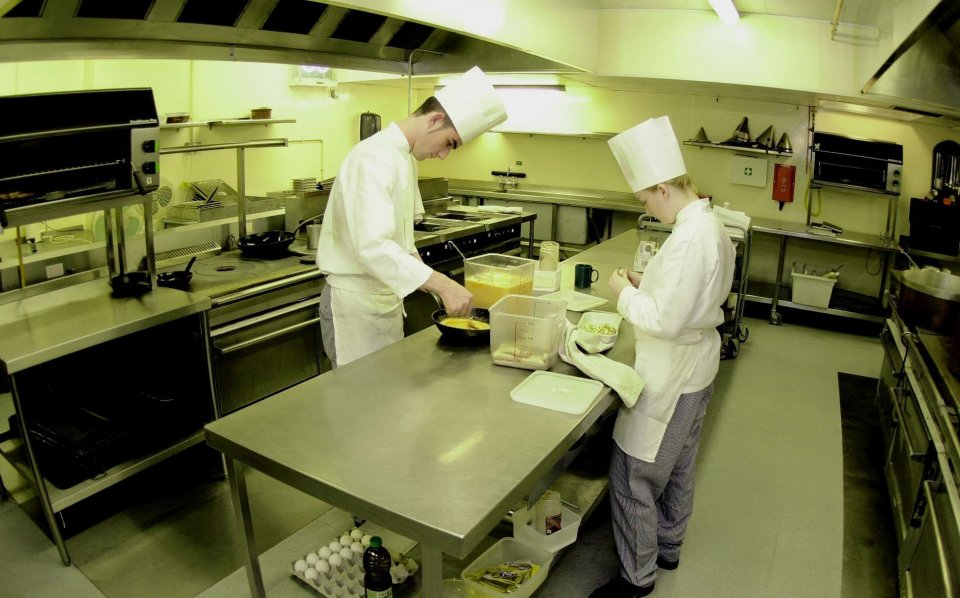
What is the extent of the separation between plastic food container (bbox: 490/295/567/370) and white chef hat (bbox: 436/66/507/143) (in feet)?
2.34

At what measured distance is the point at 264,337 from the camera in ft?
11.2

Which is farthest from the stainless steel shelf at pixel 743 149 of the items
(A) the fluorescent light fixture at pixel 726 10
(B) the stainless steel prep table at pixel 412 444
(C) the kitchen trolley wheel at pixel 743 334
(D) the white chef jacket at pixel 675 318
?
(B) the stainless steel prep table at pixel 412 444

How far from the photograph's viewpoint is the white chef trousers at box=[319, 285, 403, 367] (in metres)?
2.60

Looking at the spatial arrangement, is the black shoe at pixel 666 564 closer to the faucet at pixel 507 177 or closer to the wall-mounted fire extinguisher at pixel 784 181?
the wall-mounted fire extinguisher at pixel 784 181

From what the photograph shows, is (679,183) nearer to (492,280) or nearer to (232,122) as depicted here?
(492,280)

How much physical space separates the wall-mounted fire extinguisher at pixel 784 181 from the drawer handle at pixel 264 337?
177 inches

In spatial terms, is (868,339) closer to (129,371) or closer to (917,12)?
(917,12)

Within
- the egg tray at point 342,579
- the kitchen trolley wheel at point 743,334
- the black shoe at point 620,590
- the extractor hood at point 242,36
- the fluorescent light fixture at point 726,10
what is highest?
the fluorescent light fixture at point 726,10

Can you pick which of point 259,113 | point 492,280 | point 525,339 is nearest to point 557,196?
point 259,113

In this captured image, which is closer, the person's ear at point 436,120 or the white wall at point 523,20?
the person's ear at point 436,120

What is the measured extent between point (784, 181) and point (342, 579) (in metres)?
5.47

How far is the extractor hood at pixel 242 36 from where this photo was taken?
248 cm

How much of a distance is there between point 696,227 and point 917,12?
1.29 meters

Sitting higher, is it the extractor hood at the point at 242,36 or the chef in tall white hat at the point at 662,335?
the extractor hood at the point at 242,36
